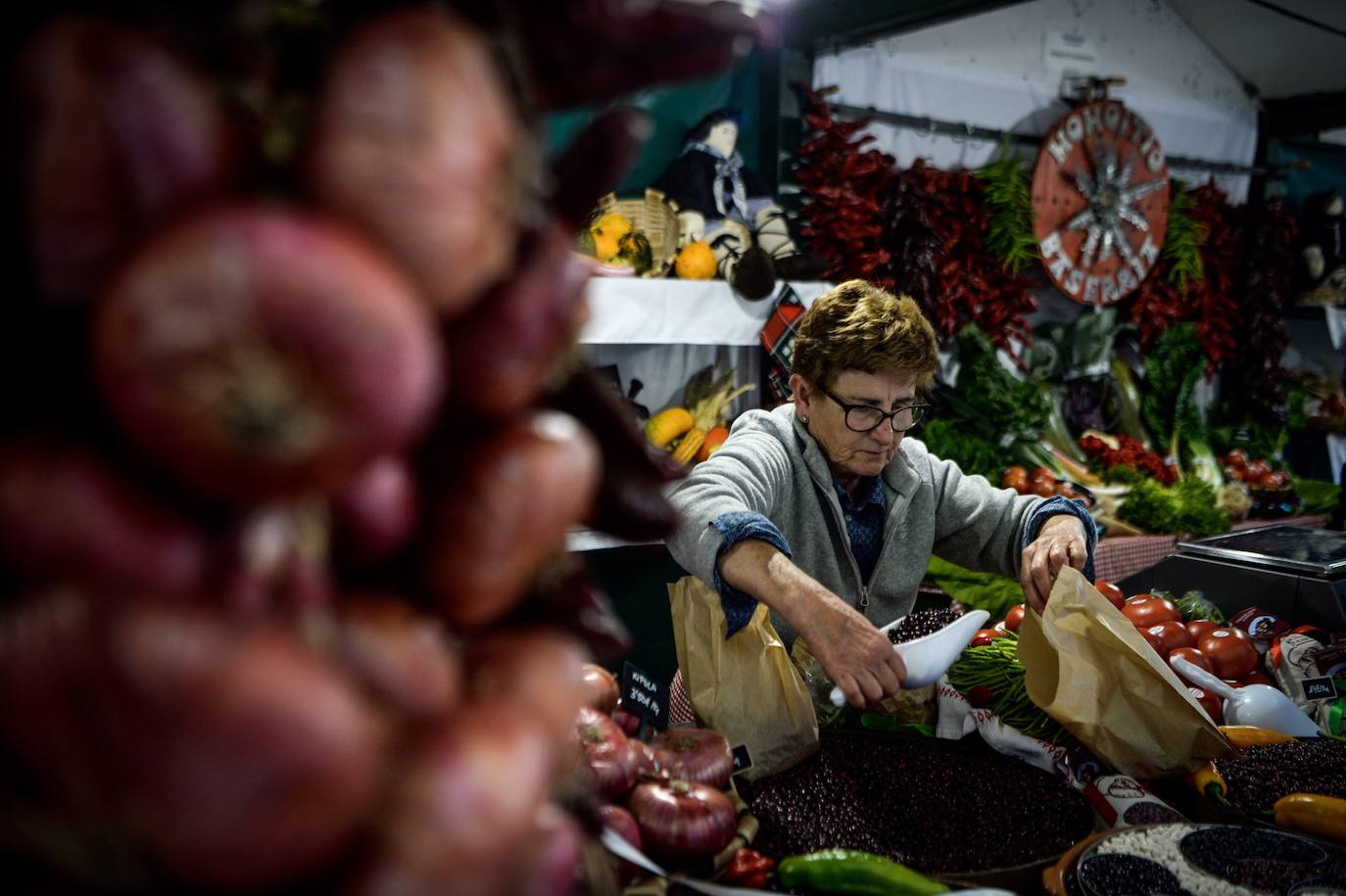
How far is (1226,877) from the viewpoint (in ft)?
4.48

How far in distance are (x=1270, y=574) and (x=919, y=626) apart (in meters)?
2.00

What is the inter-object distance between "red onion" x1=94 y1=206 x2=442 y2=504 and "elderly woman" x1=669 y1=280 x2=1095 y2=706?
1556 mm

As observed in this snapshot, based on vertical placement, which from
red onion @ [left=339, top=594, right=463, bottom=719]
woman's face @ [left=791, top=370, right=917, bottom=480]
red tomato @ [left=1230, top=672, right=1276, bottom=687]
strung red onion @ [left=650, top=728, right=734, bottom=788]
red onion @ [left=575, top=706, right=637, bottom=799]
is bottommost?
red tomato @ [left=1230, top=672, right=1276, bottom=687]

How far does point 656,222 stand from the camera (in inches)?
151

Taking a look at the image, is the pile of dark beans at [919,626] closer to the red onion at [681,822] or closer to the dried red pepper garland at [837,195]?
the red onion at [681,822]

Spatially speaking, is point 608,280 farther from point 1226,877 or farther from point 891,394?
point 1226,877

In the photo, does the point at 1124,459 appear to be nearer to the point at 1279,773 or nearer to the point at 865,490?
the point at 865,490

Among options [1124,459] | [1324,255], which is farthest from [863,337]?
[1324,255]

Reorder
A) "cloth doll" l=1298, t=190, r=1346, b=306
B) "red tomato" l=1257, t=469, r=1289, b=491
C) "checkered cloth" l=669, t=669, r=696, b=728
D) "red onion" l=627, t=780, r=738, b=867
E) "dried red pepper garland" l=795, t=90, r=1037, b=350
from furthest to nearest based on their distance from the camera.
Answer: "cloth doll" l=1298, t=190, r=1346, b=306, "red tomato" l=1257, t=469, r=1289, b=491, "dried red pepper garland" l=795, t=90, r=1037, b=350, "checkered cloth" l=669, t=669, r=696, b=728, "red onion" l=627, t=780, r=738, b=867

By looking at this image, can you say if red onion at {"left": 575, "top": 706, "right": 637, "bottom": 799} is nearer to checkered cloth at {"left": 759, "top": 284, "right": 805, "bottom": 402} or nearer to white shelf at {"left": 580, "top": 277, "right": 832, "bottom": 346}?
white shelf at {"left": 580, "top": 277, "right": 832, "bottom": 346}

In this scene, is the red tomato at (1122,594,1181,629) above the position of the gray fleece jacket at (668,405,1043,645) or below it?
below

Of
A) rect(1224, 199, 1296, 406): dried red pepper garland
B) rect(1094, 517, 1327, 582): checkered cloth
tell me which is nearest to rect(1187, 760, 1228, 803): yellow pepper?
rect(1094, 517, 1327, 582): checkered cloth

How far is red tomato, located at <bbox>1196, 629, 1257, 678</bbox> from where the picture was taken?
2.55 m

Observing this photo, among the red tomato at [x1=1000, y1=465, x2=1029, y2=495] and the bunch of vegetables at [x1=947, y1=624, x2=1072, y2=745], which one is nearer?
the bunch of vegetables at [x1=947, y1=624, x2=1072, y2=745]
